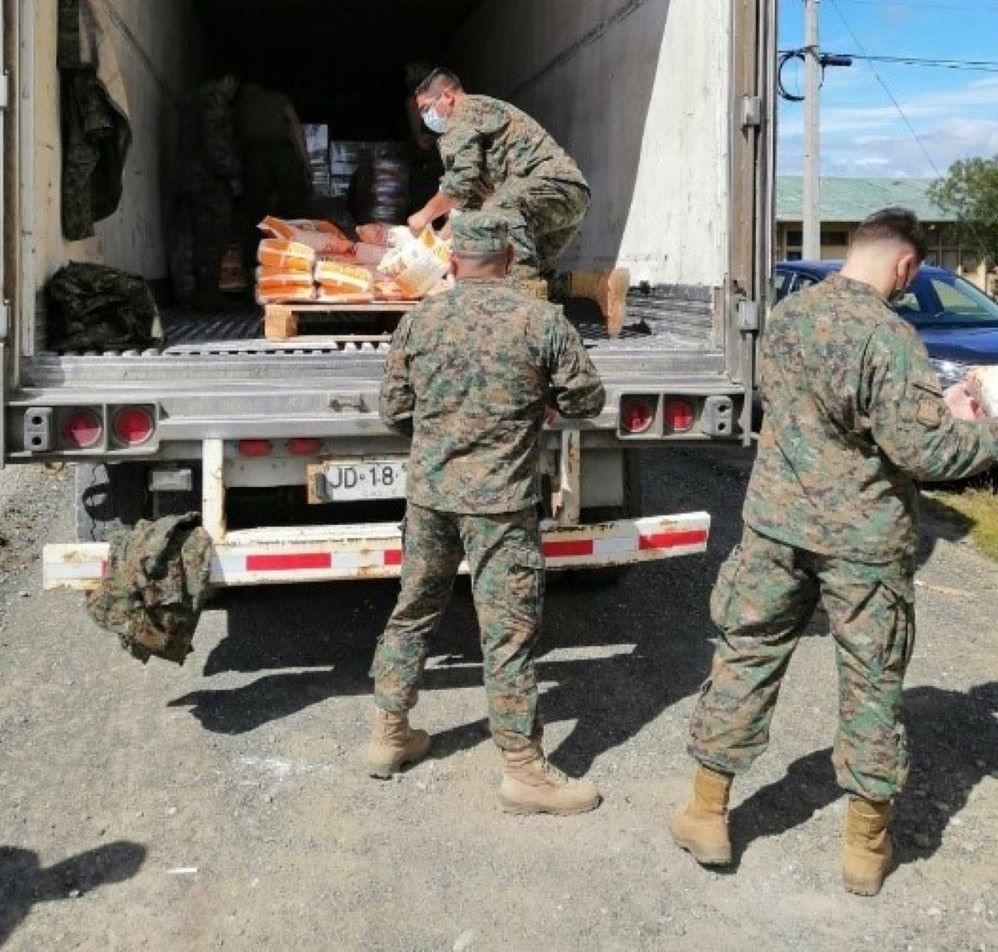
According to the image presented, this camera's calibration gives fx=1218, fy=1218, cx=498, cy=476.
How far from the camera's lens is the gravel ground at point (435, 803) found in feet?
9.64

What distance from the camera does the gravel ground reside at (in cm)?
294

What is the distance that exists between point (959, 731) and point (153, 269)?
16.7 feet

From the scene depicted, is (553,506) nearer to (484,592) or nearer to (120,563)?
(484,592)

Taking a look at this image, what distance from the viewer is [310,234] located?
18.2ft

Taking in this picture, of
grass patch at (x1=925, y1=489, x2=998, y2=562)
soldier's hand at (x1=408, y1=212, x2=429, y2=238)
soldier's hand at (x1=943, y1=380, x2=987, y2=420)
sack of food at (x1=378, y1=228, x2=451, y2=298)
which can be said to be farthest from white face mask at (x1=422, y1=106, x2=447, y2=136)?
grass patch at (x1=925, y1=489, x2=998, y2=562)

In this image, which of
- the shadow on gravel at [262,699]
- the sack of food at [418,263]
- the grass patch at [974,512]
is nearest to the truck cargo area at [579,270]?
the sack of food at [418,263]

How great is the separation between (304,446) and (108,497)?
2.77ft

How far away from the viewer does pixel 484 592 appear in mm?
3498

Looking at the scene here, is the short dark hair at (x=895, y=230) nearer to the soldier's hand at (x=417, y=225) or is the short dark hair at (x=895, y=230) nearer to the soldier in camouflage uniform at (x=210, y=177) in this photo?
the soldier's hand at (x=417, y=225)

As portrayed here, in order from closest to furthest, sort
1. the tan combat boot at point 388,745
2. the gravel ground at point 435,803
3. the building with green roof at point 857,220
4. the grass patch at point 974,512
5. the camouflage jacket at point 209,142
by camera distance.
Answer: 1. the gravel ground at point 435,803
2. the tan combat boot at point 388,745
3. the grass patch at point 974,512
4. the camouflage jacket at point 209,142
5. the building with green roof at point 857,220

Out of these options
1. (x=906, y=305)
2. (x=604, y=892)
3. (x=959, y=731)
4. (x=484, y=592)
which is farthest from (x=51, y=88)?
(x=906, y=305)

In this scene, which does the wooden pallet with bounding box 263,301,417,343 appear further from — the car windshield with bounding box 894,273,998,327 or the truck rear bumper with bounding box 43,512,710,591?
the car windshield with bounding box 894,273,998,327

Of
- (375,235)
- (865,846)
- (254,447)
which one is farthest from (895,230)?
(375,235)

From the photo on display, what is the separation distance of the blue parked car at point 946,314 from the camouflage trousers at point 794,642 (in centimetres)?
527
